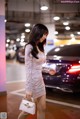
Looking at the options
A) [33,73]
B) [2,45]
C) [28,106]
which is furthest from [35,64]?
[2,45]

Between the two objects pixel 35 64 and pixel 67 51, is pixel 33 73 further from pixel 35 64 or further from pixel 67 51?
pixel 67 51

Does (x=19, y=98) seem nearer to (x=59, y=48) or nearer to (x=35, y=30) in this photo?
(x=59, y=48)

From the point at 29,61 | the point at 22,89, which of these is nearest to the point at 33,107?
the point at 29,61

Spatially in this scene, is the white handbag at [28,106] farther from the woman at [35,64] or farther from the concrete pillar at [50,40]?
the concrete pillar at [50,40]

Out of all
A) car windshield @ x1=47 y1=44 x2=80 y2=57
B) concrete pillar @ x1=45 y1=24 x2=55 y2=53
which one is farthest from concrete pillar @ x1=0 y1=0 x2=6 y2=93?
concrete pillar @ x1=45 y1=24 x2=55 y2=53

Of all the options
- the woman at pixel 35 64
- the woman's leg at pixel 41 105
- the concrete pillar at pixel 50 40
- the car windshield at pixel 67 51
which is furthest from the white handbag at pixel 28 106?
the concrete pillar at pixel 50 40

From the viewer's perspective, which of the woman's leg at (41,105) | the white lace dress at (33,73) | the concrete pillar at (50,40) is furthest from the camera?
the concrete pillar at (50,40)

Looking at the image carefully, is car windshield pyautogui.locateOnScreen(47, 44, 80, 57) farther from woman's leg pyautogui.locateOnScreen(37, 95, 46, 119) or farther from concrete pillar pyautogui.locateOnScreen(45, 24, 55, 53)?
concrete pillar pyautogui.locateOnScreen(45, 24, 55, 53)

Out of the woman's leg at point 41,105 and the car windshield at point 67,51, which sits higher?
the car windshield at point 67,51

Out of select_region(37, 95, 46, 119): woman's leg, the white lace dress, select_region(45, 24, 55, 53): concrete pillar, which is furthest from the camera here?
select_region(45, 24, 55, 53): concrete pillar

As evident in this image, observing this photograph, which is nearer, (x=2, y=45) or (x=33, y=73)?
(x=33, y=73)

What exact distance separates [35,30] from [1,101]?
11.5 feet

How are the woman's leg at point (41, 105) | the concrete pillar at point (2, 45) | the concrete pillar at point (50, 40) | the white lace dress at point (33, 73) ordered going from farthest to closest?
the concrete pillar at point (50, 40) < the concrete pillar at point (2, 45) < the woman's leg at point (41, 105) < the white lace dress at point (33, 73)

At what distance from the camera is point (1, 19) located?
23.2 ft
